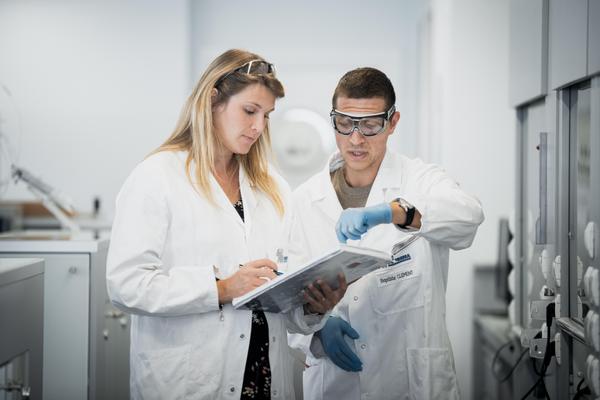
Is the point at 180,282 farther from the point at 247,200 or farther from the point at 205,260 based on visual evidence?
the point at 247,200

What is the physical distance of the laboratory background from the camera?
1524 mm

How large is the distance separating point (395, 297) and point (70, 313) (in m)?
0.93

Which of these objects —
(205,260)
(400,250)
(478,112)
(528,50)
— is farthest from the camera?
(478,112)

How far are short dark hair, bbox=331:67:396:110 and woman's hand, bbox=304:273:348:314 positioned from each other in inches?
17.0

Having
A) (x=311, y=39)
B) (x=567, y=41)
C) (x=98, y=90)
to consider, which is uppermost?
(x=311, y=39)

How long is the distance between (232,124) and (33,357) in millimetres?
766

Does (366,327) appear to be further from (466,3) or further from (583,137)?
(466,3)

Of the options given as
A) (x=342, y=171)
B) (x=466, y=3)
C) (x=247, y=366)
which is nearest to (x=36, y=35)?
(x=466, y=3)

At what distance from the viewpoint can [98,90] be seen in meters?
3.65

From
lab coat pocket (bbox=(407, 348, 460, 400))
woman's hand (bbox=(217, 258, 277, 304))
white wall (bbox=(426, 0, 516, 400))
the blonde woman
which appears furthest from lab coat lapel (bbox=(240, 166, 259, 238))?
white wall (bbox=(426, 0, 516, 400))

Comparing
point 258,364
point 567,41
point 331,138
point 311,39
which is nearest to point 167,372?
point 258,364

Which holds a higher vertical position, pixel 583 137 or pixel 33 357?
pixel 583 137

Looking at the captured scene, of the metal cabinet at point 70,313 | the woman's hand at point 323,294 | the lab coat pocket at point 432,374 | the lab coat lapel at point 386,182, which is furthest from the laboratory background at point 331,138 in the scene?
the woman's hand at point 323,294

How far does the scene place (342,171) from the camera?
65.3 inches
